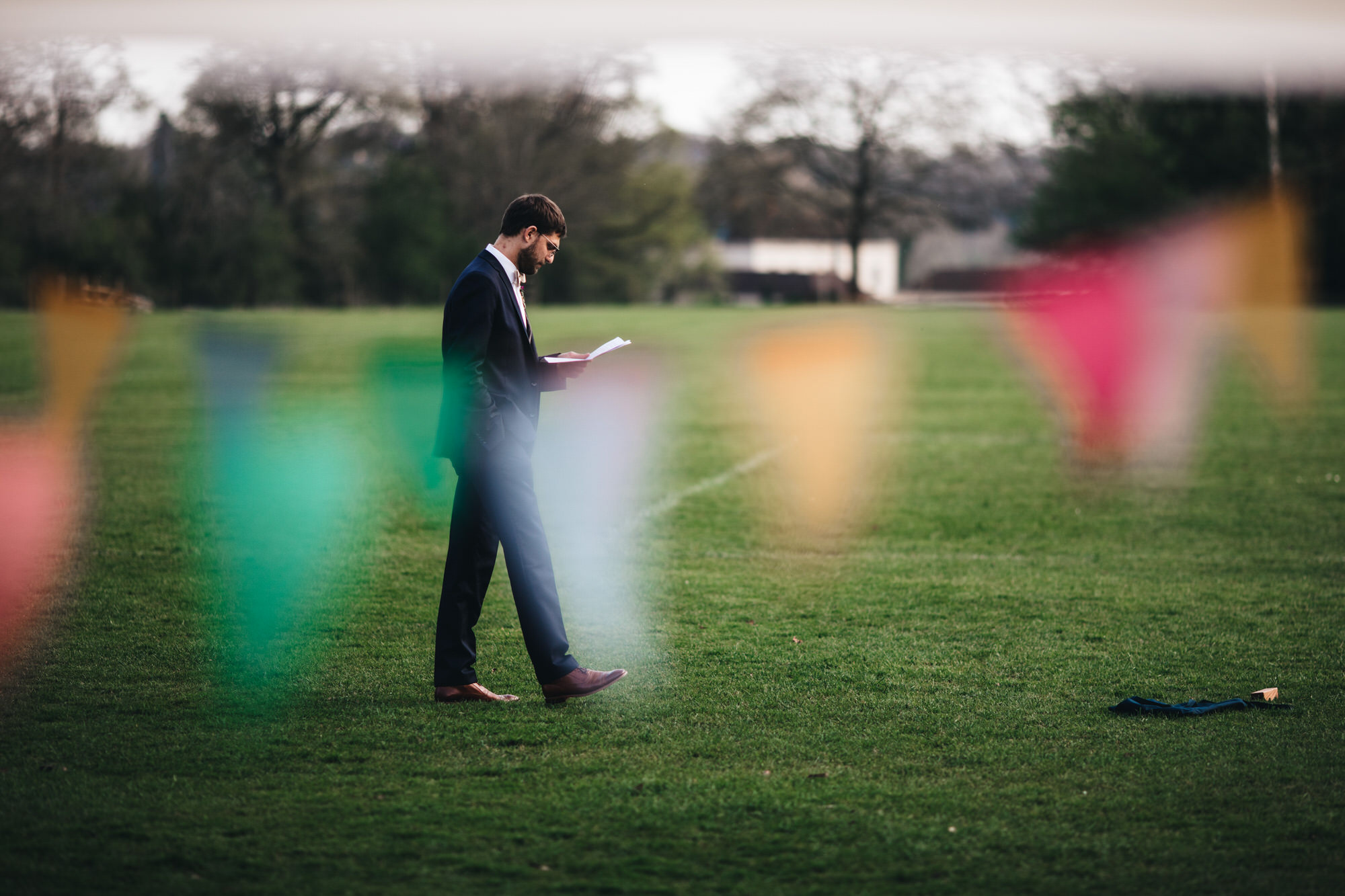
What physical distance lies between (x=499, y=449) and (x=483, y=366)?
1.03 ft

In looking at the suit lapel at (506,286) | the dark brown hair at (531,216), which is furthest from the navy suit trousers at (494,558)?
the dark brown hair at (531,216)

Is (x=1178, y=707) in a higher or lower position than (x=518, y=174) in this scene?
lower

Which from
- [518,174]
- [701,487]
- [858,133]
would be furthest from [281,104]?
[701,487]

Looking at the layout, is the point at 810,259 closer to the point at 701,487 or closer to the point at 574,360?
the point at 701,487

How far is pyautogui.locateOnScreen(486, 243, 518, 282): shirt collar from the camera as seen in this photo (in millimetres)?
5176

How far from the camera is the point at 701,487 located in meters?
12.1

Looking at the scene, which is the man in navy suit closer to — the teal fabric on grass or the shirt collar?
the shirt collar

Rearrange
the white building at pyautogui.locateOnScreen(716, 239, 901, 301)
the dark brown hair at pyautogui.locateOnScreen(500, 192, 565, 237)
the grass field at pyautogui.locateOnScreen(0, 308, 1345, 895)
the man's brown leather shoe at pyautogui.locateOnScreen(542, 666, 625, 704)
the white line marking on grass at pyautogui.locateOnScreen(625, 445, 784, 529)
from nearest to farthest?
the grass field at pyautogui.locateOnScreen(0, 308, 1345, 895), the dark brown hair at pyautogui.locateOnScreen(500, 192, 565, 237), the man's brown leather shoe at pyautogui.locateOnScreen(542, 666, 625, 704), the white line marking on grass at pyautogui.locateOnScreen(625, 445, 784, 529), the white building at pyautogui.locateOnScreen(716, 239, 901, 301)

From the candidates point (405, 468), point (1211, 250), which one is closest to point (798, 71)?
point (1211, 250)

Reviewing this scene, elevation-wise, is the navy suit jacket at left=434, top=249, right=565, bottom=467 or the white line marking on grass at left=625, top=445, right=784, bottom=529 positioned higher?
the navy suit jacket at left=434, top=249, right=565, bottom=467

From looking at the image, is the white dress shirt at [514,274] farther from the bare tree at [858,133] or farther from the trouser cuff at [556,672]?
the bare tree at [858,133]

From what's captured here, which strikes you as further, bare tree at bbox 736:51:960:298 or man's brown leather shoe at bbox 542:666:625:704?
bare tree at bbox 736:51:960:298

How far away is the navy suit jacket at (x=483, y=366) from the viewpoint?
5086mm

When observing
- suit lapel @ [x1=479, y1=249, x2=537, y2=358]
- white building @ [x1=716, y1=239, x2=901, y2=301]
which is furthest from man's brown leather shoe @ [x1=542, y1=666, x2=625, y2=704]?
white building @ [x1=716, y1=239, x2=901, y2=301]
